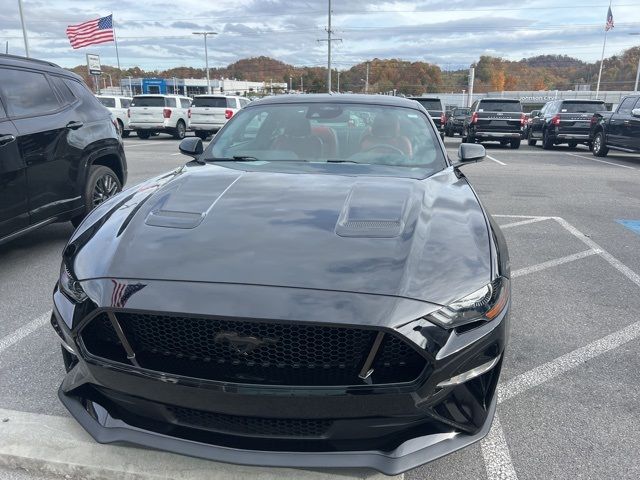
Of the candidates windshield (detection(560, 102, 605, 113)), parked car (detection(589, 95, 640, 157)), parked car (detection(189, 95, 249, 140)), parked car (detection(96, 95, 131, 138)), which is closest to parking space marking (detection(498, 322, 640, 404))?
parked car (detection(589, 95, 640, 157))

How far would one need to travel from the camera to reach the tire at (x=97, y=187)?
528 centimetres

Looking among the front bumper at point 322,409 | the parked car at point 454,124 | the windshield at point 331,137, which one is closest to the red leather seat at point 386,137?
the windshield at point 331,137

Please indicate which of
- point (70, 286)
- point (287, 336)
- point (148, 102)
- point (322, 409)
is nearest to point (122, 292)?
point (70, 286)

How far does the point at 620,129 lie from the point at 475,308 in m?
14.5

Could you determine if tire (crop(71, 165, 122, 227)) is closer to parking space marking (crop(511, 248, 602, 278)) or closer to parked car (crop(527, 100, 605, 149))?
parking space marking (crop(511, 248, 602, 278))

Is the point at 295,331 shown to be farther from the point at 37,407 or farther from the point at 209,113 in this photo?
the point at 209,113

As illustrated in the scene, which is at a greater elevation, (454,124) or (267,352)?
(267,352)

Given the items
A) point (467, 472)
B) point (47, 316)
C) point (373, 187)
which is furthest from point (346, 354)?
point (47, 316)

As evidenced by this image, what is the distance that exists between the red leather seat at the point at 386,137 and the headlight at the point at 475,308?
5.44 feet

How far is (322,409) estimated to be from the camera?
1774 millimetres

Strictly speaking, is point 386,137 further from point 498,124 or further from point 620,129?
point 498,124

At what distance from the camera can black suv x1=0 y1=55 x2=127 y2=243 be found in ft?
13.9

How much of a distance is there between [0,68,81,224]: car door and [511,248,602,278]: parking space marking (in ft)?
14.0

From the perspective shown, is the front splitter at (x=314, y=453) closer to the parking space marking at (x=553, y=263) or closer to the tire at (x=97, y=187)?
the parking space marking at (x=553, y=263)
